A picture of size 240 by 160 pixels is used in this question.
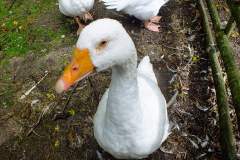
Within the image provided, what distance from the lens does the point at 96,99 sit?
13.7 feet

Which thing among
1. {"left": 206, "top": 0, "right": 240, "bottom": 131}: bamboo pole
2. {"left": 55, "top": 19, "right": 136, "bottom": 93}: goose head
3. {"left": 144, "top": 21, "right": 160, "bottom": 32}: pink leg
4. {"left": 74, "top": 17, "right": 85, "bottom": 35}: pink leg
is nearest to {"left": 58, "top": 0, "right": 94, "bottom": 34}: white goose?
{"left": 74, "top": 17, "right": 85, "bottom": 35}: pink leg

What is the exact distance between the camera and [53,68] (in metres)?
4.49

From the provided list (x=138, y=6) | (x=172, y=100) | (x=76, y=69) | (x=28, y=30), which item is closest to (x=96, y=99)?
(x=172, y=100)

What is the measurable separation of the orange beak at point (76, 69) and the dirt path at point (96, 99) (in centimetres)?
138

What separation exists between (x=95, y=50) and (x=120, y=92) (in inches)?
19.7

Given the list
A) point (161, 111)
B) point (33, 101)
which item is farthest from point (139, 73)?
point (33, 101)

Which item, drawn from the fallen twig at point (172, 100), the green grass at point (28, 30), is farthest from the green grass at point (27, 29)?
the fallen twig at point (172, 100)

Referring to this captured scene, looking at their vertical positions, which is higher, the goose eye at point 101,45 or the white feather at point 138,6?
the goose eye at point 101,45

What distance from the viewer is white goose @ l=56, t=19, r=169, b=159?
8.25 ft

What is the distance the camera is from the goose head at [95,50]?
2477 mm

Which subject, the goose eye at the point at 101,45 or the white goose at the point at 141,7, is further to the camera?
the white goose at the point at 141,7

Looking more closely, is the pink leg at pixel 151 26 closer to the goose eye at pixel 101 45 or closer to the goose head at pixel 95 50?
the goose head at pixel 95 50

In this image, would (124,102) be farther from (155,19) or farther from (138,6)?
(155,19)

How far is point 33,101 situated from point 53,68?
487 mm
